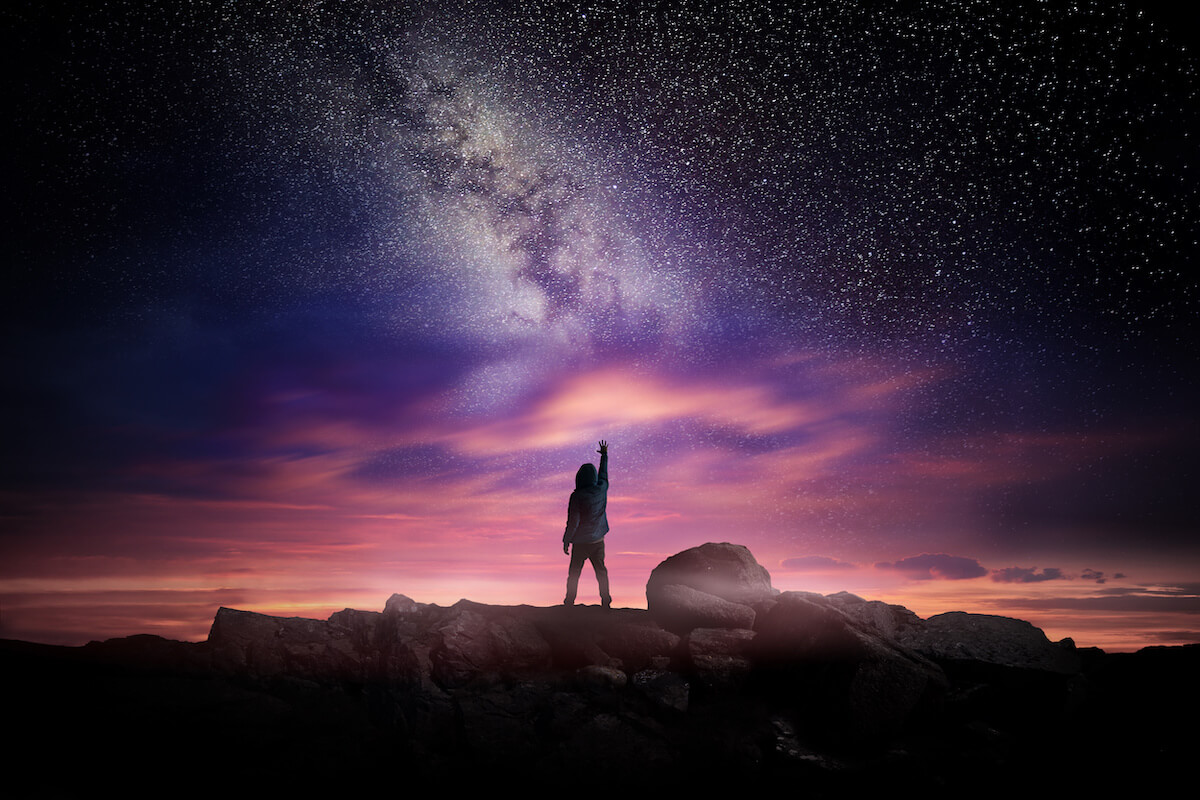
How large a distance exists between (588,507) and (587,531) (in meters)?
0.47

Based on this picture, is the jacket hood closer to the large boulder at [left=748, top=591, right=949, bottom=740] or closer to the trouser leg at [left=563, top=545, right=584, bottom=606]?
the trouser leg at [left=563, top=545, right=584, bottom=606]

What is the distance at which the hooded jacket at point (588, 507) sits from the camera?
12.4 m

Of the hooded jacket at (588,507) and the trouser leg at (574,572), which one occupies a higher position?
the hooded jacket at (588,507)

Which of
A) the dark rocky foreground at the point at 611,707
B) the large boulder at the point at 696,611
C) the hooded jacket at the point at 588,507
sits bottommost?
the dark rocky foreground at the point at 611,707

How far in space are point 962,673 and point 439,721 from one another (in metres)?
7.70

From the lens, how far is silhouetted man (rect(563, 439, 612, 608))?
1238 cm

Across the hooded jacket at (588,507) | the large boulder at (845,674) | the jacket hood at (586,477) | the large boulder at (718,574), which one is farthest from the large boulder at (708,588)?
the jacket hood at (586,477)

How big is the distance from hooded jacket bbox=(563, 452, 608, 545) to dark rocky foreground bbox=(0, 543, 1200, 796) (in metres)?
1.82

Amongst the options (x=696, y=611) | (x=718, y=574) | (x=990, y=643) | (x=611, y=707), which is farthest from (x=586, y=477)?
(x=990, y=643)

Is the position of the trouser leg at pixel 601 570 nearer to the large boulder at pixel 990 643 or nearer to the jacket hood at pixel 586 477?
the jacket hood at pixel 586 477

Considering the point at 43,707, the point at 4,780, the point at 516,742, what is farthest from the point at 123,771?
the point at 516,742

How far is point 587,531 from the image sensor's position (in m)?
12.4

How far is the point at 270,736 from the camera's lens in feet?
28.5

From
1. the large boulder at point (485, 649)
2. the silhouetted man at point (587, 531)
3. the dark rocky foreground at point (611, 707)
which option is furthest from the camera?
the silhouetted man at point (587, 531)
